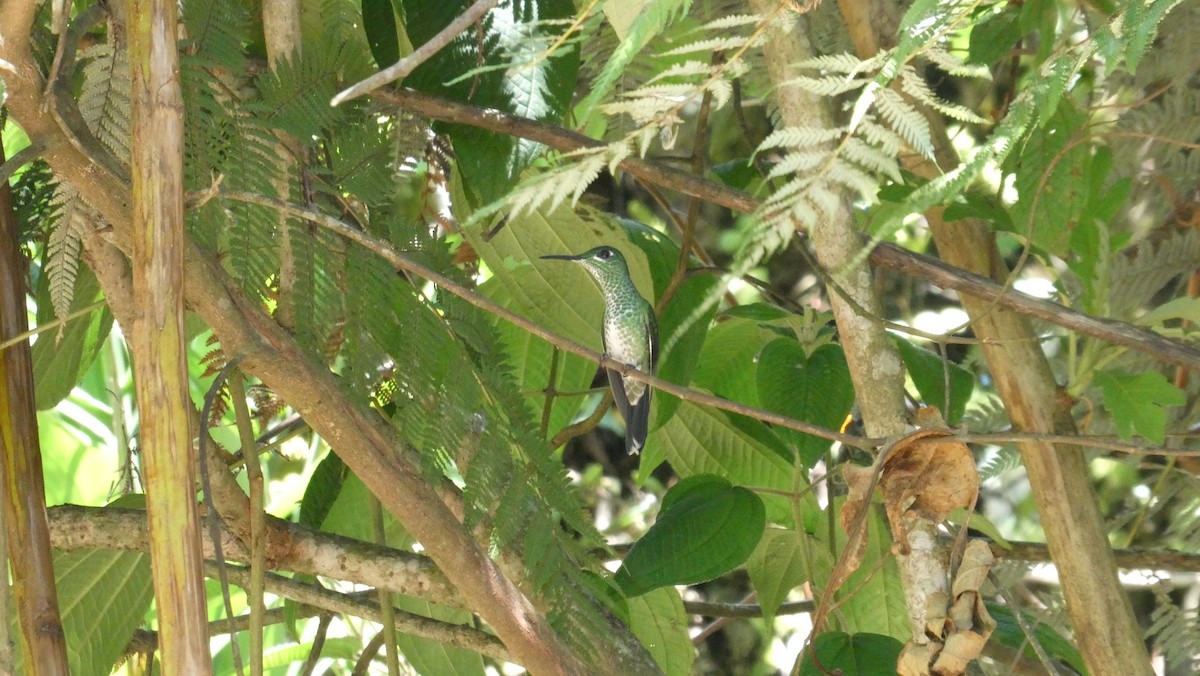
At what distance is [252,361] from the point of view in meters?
1.02

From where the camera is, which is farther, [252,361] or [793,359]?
[793,359]

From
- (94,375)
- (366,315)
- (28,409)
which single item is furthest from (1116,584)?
(94,375)

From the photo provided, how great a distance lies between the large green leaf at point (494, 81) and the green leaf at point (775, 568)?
0.80 metres

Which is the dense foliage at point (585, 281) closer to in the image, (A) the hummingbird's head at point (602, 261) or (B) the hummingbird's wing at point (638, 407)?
(A) the hummingbird's head at point (602, 261)

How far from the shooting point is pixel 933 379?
167 cm

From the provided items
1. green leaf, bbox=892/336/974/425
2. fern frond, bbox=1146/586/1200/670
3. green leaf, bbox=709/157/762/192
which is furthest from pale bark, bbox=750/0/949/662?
fern frond, bbox=1146/586/1200/670

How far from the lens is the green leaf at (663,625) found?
1.77 m

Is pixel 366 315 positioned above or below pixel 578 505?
above

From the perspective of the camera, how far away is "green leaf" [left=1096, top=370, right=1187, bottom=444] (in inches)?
58.6

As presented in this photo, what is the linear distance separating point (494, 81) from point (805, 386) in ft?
1.97

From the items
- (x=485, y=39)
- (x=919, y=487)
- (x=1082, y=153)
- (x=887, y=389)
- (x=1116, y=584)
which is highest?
(x=485, y=39)

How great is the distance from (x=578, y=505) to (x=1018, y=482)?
2190mm

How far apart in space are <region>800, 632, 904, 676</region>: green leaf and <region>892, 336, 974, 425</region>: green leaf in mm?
368

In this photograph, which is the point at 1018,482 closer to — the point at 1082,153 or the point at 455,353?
the point at 1082,153
